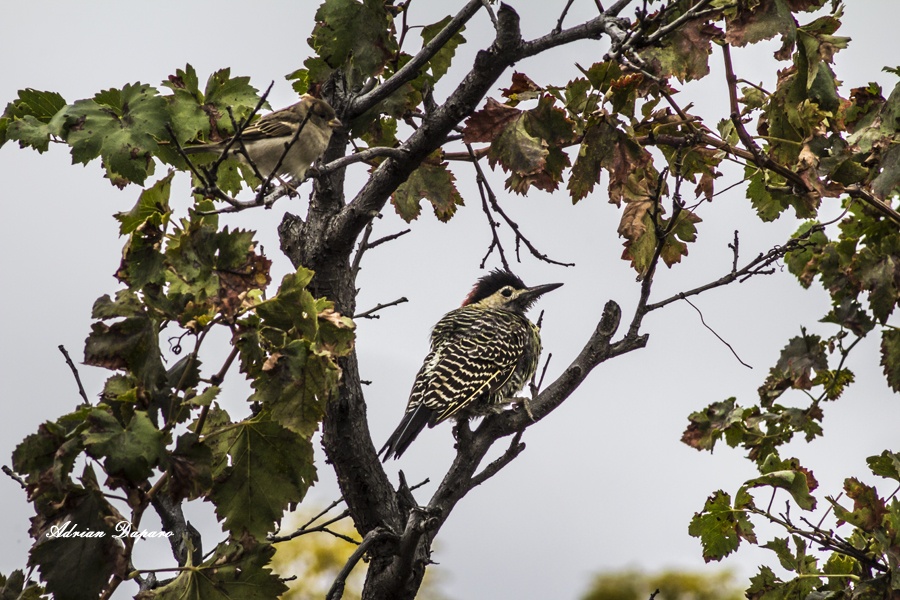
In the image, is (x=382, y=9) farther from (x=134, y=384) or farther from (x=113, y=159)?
(x=134, y=384)

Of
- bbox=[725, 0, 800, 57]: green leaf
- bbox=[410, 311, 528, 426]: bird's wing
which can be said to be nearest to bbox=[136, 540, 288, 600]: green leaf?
bbox=[725, 0, 800, 57]: green leaf

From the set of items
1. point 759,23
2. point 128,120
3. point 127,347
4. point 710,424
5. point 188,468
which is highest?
point 128,120

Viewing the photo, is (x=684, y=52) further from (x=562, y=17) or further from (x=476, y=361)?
(x=476, y=361)

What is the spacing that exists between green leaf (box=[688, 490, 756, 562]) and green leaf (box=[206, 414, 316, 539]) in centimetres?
194

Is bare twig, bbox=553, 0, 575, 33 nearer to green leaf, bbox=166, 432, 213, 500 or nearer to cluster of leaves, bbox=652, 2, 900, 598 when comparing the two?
cluster of leaves, bbox=652, 2, 900, 598

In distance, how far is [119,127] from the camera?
11.7 feet

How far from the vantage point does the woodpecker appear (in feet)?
18.8

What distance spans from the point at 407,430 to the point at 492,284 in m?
2.26

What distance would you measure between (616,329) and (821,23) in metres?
1.45

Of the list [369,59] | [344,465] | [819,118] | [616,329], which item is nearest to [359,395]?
[344,465]

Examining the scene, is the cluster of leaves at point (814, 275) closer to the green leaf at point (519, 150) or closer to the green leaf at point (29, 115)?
the green leaf at point (519, 150)

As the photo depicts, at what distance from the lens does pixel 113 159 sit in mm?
3500

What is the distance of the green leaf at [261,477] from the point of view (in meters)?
3.17

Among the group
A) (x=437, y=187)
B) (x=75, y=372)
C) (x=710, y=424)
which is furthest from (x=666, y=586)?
(x=75, y=372)
